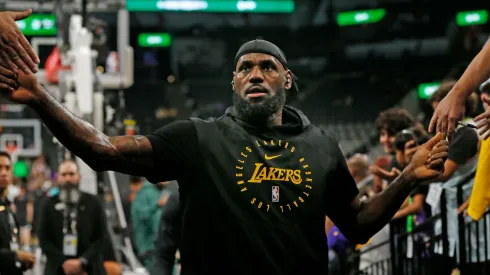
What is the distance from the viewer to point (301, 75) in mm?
41406

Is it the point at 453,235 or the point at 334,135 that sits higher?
the point at 334,135

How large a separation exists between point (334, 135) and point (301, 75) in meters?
37.0

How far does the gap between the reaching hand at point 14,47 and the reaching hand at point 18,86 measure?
3 cm

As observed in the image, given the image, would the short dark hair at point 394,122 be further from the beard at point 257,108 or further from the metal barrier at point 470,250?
the beard at point 257,108

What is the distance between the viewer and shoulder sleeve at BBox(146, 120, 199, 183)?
4.07 metres

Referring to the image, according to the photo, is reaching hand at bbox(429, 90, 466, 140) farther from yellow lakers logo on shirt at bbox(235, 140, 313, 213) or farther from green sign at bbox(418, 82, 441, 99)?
green sign at bbox(418, 82, 441, 99)

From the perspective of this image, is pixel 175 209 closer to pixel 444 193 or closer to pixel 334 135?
pixel 444 193

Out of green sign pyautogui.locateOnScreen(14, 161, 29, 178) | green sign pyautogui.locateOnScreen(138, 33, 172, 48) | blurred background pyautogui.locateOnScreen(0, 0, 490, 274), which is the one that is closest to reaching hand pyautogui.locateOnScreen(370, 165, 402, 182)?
blurred background pyautogui.locateOnScreen(0, 0, 490, 274)

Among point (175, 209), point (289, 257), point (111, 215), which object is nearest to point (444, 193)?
point (175, 209)

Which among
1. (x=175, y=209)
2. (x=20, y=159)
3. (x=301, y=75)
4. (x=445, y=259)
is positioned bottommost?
(x=445, y=259)

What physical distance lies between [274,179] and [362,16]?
35.2 metres

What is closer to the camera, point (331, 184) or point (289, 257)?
point (289, 257)

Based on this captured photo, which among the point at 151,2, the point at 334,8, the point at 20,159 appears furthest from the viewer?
the point at 334,8

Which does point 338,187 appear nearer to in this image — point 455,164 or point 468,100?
point 455,164
